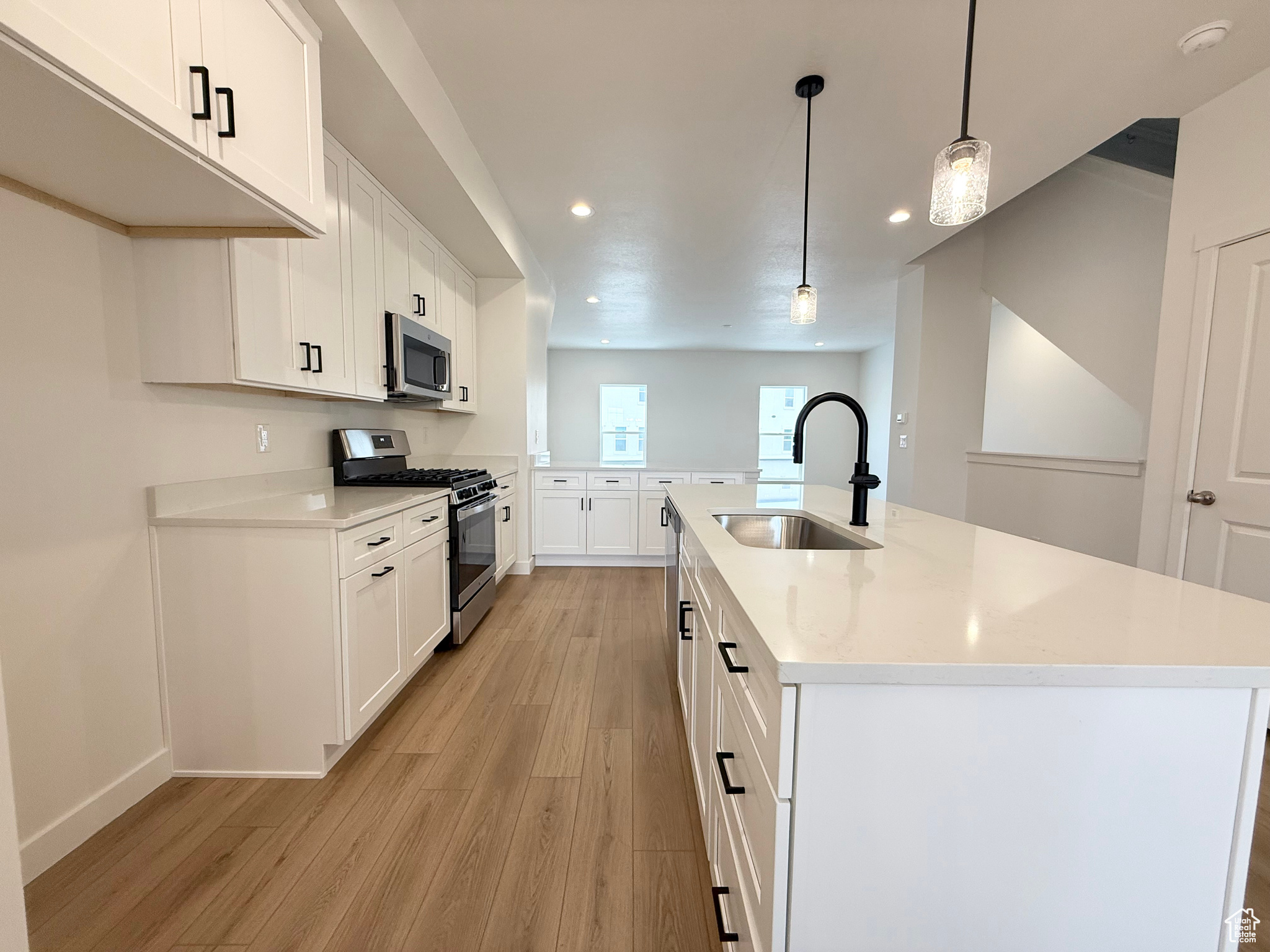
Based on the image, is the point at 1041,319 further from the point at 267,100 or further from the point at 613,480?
the point at 267,100

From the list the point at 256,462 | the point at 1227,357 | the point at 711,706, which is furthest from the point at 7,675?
the point at 1227,357

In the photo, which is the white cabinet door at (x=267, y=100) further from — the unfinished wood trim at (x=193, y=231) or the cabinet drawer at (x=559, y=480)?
the cabinet drawer at (x=559, y=480)

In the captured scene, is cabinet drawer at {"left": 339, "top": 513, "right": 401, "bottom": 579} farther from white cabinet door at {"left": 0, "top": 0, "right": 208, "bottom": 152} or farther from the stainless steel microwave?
white cabinet door at {"left": 0, "top": 0, "right": 208, "bottom": 152}

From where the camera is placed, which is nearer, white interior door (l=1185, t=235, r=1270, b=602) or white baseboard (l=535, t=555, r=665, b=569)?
white interior door (l=1185, t=235, r=1270, b=602)

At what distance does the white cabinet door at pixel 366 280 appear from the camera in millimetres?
2199

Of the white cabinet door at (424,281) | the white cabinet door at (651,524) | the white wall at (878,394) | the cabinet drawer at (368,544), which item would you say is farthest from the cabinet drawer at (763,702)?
the white wall at (878,394)

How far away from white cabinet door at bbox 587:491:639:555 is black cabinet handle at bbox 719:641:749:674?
3.29 metres

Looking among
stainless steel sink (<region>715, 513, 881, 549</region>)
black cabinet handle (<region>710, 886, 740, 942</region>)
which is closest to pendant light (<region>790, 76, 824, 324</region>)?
stainless steel sink (<region>715, 513, 881, 549</region>)

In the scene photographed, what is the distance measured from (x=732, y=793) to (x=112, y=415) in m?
1.94

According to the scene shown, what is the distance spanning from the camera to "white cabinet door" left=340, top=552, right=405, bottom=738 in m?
1.69

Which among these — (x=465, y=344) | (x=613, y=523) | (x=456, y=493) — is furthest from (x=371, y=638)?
(x=613, y=523)

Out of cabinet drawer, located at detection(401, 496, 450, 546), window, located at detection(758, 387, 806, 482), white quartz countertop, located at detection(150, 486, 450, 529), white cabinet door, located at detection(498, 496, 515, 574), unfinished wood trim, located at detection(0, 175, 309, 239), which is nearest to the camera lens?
unfinished wood trim, located at detection(0, 175, 309, 239)

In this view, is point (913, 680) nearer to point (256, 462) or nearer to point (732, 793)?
point (732, 793)

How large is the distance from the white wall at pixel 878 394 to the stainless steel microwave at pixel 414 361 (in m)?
6.08
